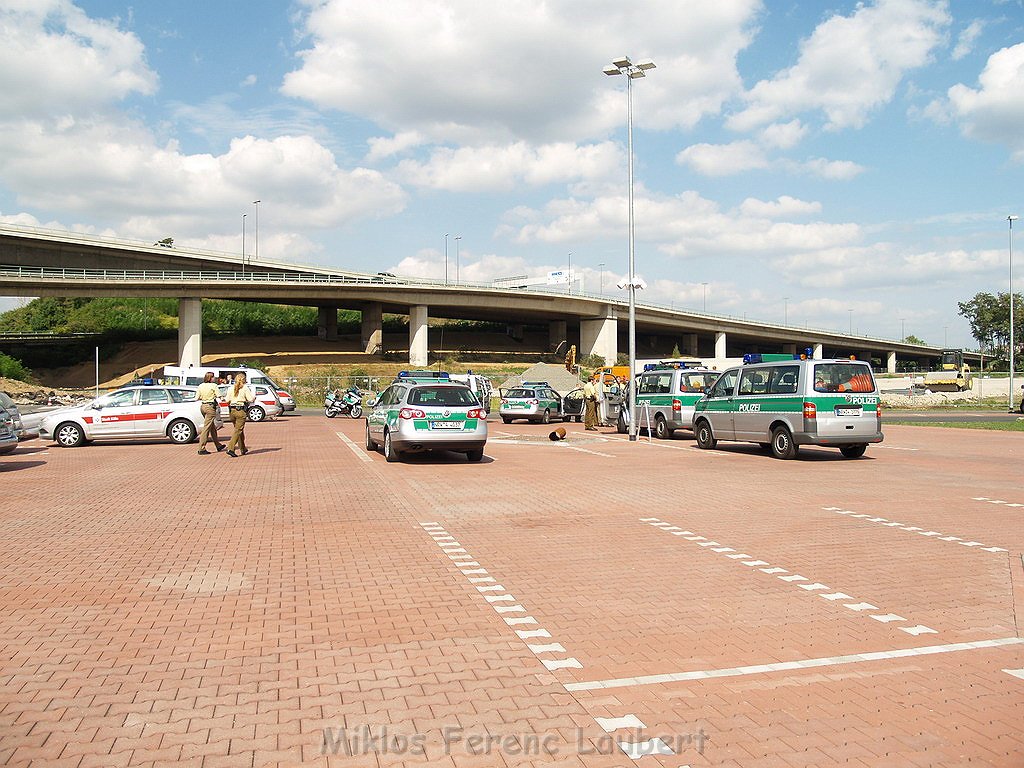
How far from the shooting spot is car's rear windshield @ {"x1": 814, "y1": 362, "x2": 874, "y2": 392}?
56.4 ft

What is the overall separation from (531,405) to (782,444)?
16.7 metres

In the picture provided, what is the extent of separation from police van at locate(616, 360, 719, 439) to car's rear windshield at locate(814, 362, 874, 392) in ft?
19.9

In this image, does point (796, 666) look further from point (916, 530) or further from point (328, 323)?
point (328, 323)

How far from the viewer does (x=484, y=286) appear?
253 ft

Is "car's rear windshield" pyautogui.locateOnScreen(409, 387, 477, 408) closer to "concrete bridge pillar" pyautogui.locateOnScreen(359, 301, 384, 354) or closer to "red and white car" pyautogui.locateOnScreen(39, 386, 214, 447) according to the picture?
"red and white car" pyautogui.locateOnScreen(39, 386, 214, 447)

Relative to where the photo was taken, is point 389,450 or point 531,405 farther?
A: point 531,405

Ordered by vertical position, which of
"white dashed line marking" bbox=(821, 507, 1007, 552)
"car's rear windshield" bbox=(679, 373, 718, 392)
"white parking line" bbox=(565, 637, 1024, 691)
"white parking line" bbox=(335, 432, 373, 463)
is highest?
"car's rear windshield" bbox=(679, 373, 718, 392)

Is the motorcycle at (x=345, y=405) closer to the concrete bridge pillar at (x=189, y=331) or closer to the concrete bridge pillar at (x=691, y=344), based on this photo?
the concrete bridge pillar at (x=189, y=331)

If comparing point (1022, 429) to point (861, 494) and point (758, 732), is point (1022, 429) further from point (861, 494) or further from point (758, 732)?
point (758, 732)

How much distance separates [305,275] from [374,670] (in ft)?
257

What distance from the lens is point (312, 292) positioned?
68.2m

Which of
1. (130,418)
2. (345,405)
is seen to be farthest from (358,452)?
(345,405)

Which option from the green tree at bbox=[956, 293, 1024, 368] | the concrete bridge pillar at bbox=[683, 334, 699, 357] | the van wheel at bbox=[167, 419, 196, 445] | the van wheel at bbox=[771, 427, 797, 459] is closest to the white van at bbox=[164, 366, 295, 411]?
the van wheel at bbox=[167, 419, 196, 445]

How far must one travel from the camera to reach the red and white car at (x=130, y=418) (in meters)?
21.3
